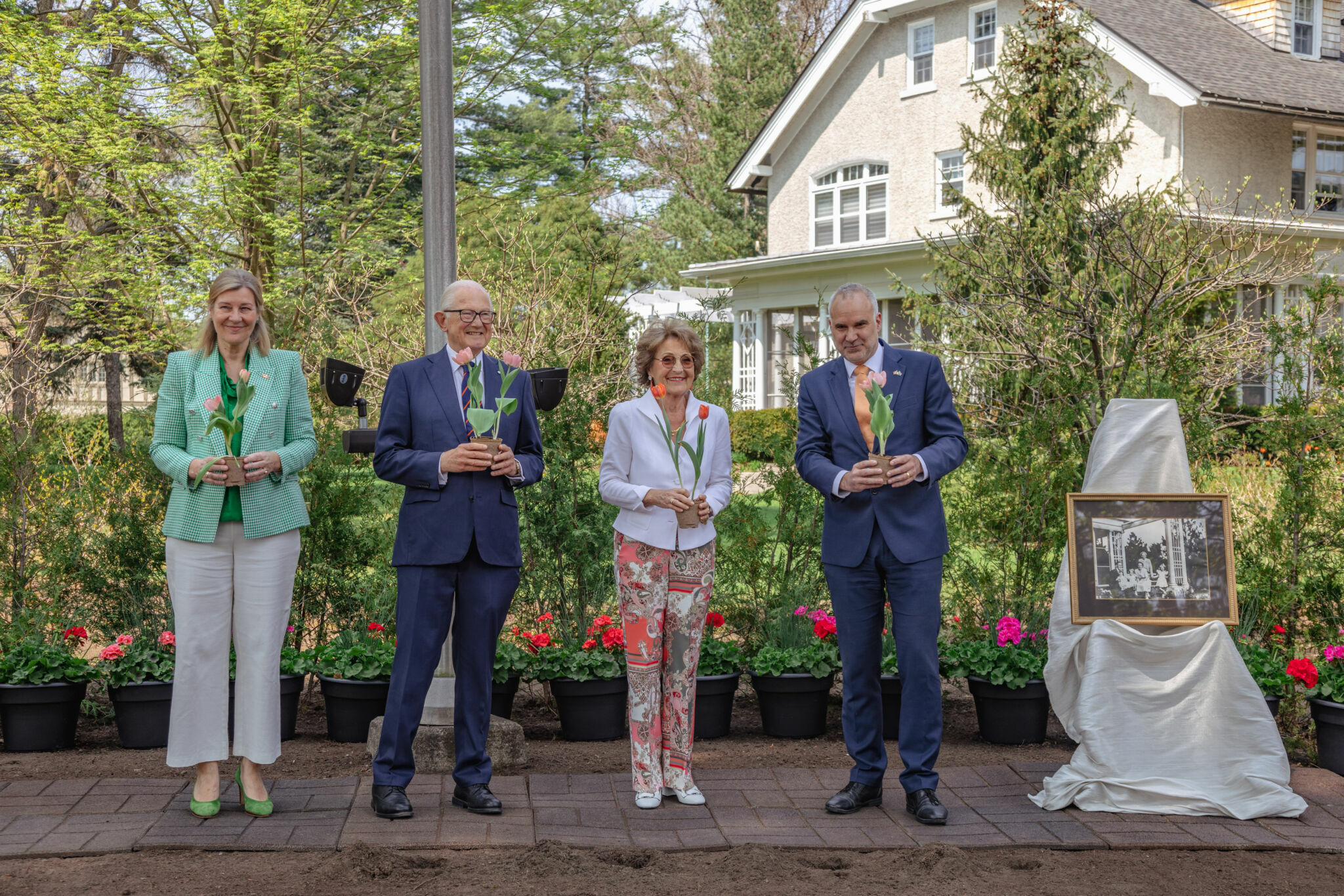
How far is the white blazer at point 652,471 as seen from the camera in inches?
171

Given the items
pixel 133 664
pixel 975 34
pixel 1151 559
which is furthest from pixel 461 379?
pixel 975 34

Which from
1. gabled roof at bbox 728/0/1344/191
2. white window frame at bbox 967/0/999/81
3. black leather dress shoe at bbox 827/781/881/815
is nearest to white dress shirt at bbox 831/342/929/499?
black leather dress shoe at bbox 827/781/881/815

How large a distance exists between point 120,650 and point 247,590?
150cm

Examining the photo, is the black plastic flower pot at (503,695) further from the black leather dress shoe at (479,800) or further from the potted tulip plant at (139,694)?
the potted tulip plant at (139,694)

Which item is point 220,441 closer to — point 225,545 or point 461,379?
point 225,545

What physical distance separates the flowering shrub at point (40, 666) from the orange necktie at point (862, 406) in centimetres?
363

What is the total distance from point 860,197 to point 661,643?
19.3 metres

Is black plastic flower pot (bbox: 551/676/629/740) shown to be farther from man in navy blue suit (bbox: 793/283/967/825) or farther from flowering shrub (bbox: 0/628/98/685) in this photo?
flowering shrub (bbox: 0/628/98/685)

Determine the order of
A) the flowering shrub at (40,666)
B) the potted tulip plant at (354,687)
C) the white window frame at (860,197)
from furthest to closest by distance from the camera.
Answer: the white window frame at (860,197), the potted tulip plant at (354,687), the flowering shrub at (40,666)

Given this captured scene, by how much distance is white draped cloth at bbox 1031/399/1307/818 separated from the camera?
4469 mm

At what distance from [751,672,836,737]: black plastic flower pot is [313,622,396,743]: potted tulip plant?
177 cm

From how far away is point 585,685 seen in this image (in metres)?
5.48

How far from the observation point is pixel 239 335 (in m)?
4.29

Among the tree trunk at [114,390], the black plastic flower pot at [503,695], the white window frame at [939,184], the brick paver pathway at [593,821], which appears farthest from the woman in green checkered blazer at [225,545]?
the white window frame at [939,184]
